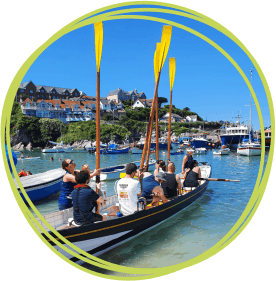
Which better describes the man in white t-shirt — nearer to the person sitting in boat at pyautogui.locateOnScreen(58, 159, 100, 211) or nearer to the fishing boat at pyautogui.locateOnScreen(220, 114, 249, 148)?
the person sitting in boat at pyautogui.locateOnScreen(58, 159, 100, 211)

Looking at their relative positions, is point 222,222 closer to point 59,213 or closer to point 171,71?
point 59,213

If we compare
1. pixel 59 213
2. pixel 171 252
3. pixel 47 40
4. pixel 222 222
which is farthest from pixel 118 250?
pixel 47 40

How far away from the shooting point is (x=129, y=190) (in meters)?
5.44

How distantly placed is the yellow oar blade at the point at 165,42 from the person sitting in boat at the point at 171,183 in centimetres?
344

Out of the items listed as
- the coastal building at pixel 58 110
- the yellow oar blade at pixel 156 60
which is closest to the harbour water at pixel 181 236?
the yellow oar blade at pixel 156 60

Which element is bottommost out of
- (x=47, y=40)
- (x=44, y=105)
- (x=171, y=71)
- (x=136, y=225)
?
(x=136, y=225)

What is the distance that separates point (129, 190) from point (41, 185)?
6.96 metres

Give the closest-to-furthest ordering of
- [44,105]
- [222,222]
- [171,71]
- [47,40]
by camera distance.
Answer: [47,40] → [222,222] → [171,71] → [44,105]

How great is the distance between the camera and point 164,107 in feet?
341

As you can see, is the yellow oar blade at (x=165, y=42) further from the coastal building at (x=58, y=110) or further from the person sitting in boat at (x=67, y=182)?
the coastal building at (x=58, y=110)

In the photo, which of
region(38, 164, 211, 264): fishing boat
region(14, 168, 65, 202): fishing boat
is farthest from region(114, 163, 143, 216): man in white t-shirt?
region(14, 168, 65, 202): fishing boat

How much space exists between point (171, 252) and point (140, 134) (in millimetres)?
74184

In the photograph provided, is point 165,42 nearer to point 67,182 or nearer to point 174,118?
point 67,182

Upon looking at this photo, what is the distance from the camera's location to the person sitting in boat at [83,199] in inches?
181
